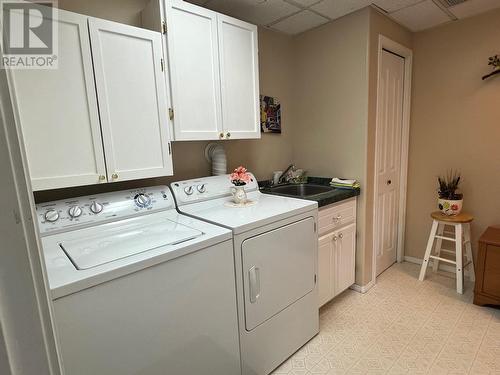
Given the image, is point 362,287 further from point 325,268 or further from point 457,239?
point 457,239

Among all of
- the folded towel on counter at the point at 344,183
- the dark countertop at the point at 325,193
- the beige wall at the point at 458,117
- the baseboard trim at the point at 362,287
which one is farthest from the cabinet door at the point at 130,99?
the beige wall at the point at 458,117

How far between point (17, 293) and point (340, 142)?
94.8 inches

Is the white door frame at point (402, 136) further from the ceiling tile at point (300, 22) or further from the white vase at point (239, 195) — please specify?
the white vase at point (239, 195)

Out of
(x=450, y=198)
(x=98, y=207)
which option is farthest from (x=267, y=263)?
(x=450, y=198)

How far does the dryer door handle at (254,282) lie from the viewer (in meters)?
1.48

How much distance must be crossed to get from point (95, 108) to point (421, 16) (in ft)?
8.57

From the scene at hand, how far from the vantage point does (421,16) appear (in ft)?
7.59

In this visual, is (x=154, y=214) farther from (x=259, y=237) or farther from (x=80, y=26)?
(x=80, y=26)

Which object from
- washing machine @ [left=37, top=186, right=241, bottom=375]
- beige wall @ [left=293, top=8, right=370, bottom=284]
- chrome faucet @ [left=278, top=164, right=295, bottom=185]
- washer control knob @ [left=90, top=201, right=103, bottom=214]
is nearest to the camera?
washing machine @ [left=37, top=186, right=241, bottom=375]

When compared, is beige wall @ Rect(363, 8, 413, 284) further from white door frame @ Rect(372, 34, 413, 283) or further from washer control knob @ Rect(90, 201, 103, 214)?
washer control knob @ Rect(90, 201, 103, 214)

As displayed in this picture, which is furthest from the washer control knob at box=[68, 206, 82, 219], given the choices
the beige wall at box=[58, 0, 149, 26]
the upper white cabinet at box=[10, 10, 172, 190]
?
the beige wall at box=[58, 0, 149, 26]

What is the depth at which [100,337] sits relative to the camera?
100 cm

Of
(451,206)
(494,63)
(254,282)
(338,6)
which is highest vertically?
(338,6)

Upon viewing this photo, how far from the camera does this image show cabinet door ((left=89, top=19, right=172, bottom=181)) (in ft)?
4.47
